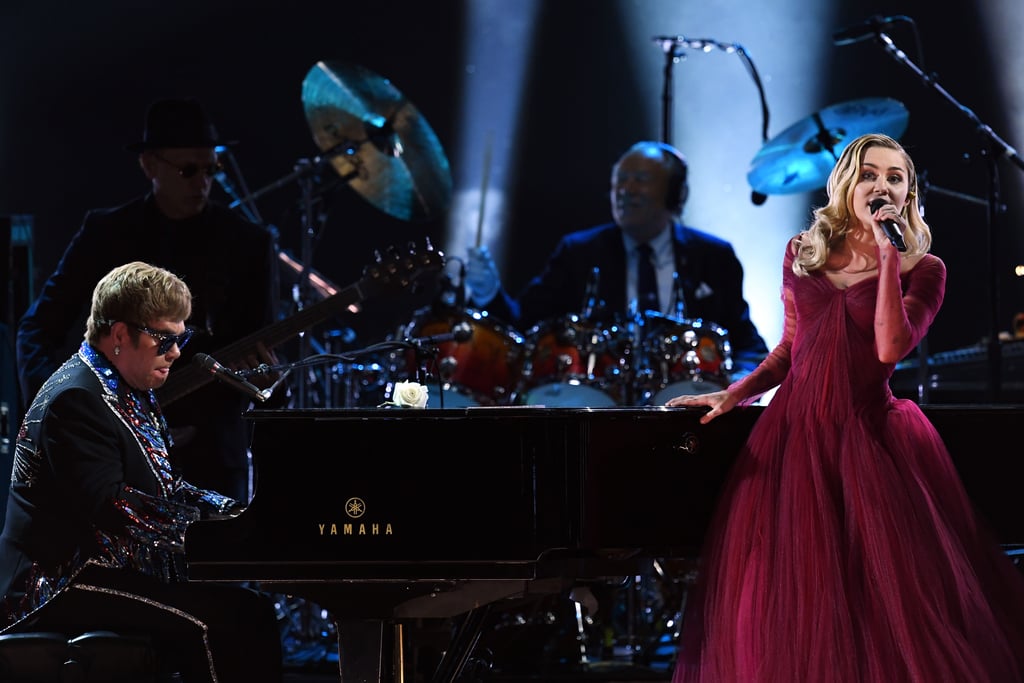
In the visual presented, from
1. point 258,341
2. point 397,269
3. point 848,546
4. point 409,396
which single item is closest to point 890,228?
point 848,546

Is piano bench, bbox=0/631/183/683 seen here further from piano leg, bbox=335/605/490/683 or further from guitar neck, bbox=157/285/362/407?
guitar neck, bbox=157/285/362/407

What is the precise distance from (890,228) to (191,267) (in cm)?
275

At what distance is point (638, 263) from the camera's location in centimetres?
636

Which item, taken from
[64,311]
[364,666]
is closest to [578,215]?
[64,311]

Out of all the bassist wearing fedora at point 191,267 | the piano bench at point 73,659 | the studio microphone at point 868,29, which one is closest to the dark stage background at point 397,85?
the studio microphone at point 868,29

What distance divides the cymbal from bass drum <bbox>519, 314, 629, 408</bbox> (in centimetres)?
86

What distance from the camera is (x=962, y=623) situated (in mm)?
2938

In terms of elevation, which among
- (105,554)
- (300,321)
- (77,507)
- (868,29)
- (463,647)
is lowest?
(463,647)

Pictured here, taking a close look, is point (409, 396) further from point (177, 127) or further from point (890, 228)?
point (177, 127)

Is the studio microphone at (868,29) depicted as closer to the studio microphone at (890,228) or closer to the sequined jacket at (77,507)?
the studio microphone at (890,228)

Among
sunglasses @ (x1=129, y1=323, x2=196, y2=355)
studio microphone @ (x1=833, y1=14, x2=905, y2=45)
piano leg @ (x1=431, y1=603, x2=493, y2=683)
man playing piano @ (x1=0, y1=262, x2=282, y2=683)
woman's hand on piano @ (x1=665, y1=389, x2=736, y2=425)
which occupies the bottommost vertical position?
piano leg @ (x1=431, y1=603, x2=493, y2=683)

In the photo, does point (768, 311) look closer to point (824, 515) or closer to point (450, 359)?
point (450, 359)

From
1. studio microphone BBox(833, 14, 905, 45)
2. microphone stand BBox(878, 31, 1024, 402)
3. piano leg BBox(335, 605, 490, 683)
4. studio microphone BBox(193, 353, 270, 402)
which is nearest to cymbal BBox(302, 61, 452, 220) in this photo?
studio microphone BBox(833, 14, 905, 45)

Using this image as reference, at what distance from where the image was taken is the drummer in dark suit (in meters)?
6.24
